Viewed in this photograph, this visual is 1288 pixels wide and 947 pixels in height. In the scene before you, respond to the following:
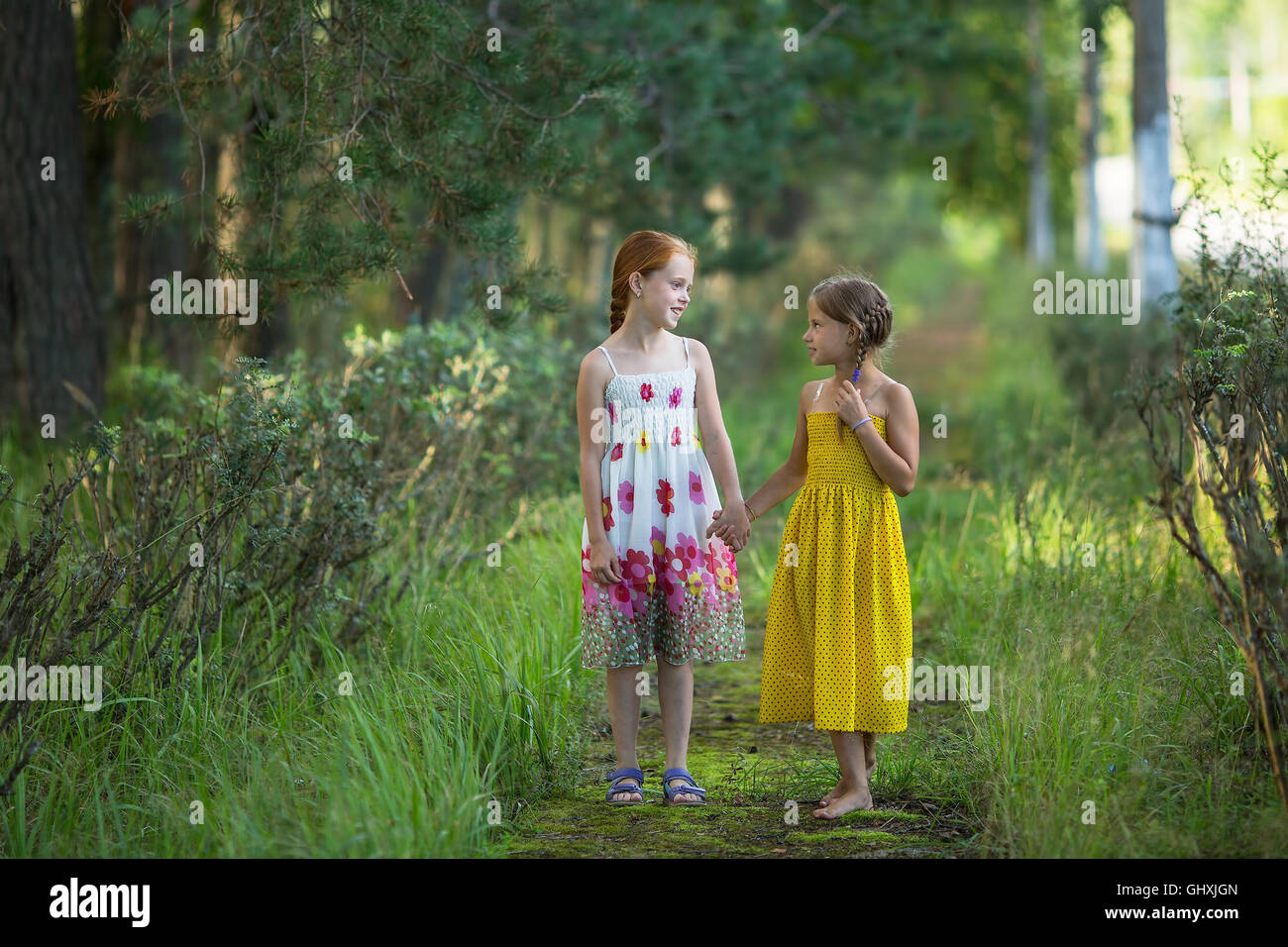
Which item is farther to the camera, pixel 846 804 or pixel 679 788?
pixel 679 788

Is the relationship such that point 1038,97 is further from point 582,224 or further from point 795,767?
point 795,767

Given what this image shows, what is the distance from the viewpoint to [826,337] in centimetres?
377

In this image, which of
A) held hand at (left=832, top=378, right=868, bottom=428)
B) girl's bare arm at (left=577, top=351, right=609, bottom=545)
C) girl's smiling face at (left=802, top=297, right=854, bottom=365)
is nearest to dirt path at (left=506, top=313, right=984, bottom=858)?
girl's bare arm at (left=577, top=351, right=609, bottom=545)

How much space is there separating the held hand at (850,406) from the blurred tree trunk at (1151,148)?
672cm

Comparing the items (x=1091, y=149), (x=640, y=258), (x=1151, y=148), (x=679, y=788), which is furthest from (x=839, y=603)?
(x=1091, y=149)

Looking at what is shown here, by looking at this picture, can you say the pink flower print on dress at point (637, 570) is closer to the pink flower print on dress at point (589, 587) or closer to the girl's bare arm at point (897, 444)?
the pink flower print on dress at point (589, 587)

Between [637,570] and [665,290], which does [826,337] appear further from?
[637,570]

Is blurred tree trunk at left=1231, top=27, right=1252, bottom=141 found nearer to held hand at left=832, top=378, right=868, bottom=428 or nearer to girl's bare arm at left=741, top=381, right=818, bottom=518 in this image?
girl's bare arm at left=741, top=381, right=818, bottom=518

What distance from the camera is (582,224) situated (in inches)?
442

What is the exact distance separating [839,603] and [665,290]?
1.05 metres

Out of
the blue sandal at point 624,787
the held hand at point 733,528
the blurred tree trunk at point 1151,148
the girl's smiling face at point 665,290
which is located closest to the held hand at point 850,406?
the held hand at point 733,528

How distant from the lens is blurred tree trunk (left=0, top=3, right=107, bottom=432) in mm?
7102

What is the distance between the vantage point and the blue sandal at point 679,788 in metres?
3.83
